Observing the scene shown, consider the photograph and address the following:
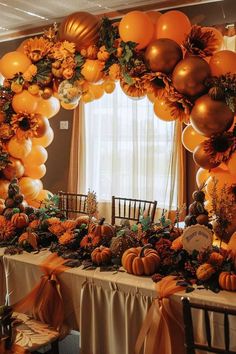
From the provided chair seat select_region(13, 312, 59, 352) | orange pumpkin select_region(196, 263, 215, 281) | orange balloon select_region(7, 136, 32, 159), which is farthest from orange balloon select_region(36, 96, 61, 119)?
orange pumpkin select_region(196, 263, 215, 281)

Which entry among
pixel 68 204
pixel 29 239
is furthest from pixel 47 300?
pixel 68 204

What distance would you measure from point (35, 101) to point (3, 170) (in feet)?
2.04

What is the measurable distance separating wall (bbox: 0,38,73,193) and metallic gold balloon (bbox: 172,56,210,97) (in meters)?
3.06

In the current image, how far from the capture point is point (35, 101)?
2986 mm

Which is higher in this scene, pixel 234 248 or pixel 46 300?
pixel 234 248

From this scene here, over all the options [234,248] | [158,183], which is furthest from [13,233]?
[158,183]

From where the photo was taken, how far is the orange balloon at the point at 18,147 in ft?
10.2

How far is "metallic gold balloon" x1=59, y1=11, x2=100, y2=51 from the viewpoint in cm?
255

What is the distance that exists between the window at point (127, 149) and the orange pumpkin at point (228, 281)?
2541mm

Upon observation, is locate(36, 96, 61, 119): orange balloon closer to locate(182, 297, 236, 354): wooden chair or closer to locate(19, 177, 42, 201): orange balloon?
locate(19, 177, 42, 201): orange balloon

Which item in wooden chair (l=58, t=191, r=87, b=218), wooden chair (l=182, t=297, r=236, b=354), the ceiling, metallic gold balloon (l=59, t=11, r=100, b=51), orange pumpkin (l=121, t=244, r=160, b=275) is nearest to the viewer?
wooden chair (l=182, t=297, r=236, b=354)

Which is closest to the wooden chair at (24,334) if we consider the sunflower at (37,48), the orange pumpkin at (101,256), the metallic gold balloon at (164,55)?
the orange pumpkin at (101,256)

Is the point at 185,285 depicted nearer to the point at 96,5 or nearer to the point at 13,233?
the point at 13,233

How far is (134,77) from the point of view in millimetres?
2396
